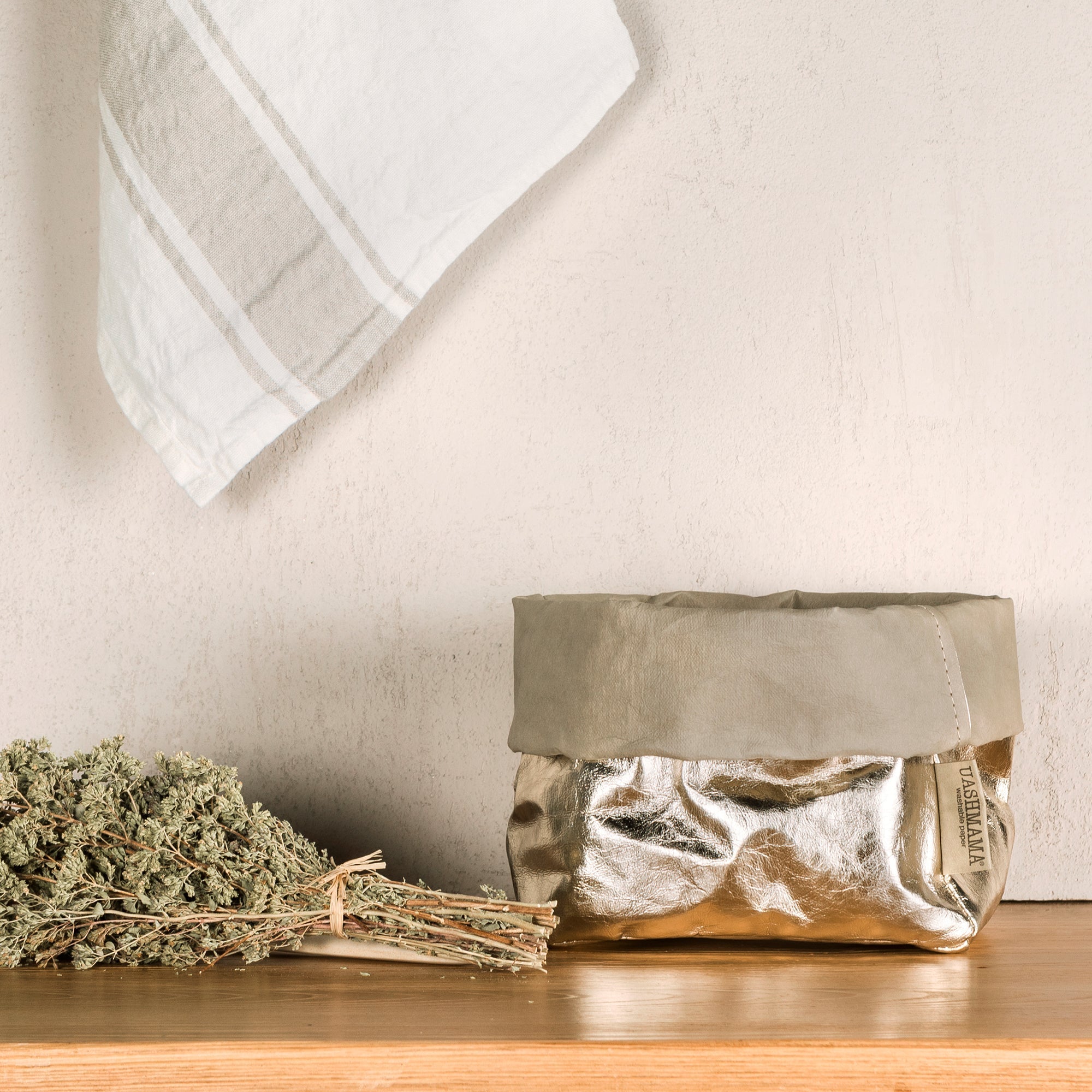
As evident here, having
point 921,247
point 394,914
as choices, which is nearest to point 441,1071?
point 394,914

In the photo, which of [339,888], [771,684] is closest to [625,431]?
[771,684]

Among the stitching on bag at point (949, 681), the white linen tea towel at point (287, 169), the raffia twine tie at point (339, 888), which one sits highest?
the white linen tea towel at point (287, 169)

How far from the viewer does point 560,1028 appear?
46cm

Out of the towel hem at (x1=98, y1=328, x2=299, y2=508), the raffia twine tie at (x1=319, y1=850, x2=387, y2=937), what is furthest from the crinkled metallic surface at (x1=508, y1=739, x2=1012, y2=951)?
the towel hem at (x1=98, y1=328, x2=299, y2=508)

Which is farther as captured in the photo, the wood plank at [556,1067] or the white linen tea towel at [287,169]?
the white linen tea towel at [287,169]

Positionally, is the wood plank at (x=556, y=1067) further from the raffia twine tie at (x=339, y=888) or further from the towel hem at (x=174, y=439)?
the towel hem at (x=174, y=439)

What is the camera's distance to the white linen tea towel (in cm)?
67

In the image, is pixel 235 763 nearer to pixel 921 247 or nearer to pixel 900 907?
pixel 900 907

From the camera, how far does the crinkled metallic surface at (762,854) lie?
1.86ft

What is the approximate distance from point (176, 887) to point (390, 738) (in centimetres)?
25

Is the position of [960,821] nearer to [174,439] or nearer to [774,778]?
[774,778]

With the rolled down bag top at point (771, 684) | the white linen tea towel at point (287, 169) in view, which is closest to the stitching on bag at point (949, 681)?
the rolled down bag top at point (771, 684)

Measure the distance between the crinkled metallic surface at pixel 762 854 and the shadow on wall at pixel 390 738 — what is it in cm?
19

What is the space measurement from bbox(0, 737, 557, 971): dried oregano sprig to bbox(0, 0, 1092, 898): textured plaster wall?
7.3 inches
